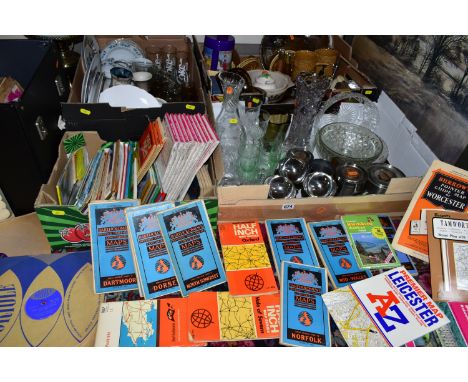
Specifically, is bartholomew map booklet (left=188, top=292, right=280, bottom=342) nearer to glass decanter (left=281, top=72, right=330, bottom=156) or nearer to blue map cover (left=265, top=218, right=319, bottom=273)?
blue map cover (left=265, top=218, right=319, bottom=273)

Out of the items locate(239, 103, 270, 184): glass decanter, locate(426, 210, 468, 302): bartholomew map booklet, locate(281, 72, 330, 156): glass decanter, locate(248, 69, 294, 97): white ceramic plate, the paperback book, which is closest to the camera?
the paperback book

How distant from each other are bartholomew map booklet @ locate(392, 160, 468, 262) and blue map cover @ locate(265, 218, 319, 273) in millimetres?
279

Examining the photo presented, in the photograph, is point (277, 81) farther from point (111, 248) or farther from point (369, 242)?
point (111, 248)

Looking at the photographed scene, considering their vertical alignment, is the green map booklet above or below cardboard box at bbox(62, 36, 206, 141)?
below

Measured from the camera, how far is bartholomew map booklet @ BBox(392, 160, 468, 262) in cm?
110

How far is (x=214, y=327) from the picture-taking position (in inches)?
36.3

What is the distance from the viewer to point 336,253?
1.10m

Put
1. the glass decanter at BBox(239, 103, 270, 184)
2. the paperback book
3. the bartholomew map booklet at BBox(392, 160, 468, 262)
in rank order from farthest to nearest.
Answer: the glass decanter at BBox(239, 103, 270, 184), the bartholomew map booklet at BBox(392, 160, 468, 262), the paperback book

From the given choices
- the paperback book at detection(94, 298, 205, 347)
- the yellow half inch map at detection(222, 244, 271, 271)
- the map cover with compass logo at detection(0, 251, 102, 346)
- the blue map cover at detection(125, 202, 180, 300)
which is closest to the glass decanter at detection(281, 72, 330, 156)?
the yellow half inch map at detection(222, 244, 271, 271)

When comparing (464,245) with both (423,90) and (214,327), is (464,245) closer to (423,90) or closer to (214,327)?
(423,90)

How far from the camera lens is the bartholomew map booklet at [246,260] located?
100 cm

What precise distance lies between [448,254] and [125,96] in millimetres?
1216

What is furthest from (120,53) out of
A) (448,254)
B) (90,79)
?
(448,254)

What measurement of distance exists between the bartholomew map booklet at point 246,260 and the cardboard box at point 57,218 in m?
0.44
